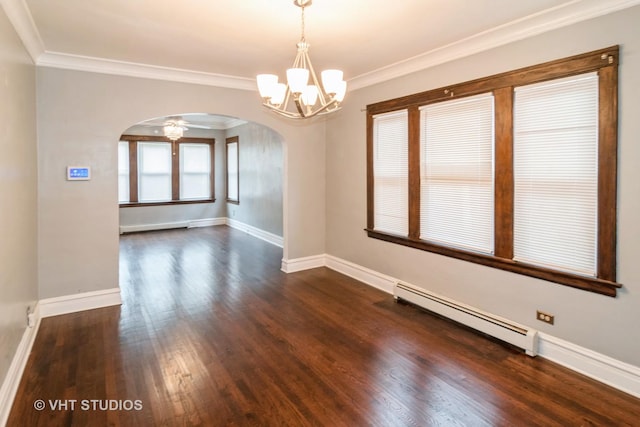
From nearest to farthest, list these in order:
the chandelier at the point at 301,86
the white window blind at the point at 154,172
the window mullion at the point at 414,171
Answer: the chandelier at the point at 301,86 < the window mullion at the point at 414,171 < the white window blind at the point at 154,172

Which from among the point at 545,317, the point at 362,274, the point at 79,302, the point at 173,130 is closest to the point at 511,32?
the point at 545,317

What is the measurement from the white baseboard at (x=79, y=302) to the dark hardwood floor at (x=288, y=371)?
12 centimetres

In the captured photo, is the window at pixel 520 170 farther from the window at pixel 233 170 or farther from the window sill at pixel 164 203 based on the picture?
the window sill at pixel 164 203

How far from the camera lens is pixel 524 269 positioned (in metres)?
3.22

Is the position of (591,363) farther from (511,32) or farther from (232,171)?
(232,171)

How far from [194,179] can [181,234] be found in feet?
5.98

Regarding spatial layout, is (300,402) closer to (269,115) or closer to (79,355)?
(79,355)

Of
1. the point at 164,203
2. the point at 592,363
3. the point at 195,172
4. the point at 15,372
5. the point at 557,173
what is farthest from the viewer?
the point at 195,172

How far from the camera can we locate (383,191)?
4.75 metres

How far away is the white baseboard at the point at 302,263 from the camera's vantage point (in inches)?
223

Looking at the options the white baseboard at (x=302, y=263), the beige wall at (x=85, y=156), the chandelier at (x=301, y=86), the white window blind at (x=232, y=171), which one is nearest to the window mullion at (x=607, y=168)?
the chandelier at (x=301, y=86)

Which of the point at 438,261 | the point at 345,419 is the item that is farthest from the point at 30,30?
the point at 438,261

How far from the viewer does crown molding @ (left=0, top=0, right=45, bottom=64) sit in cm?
266

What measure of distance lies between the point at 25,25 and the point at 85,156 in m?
1.42
